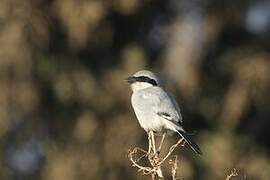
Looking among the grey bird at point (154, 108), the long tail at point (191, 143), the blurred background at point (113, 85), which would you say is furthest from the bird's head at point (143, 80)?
the blurred background at point (113, 85)

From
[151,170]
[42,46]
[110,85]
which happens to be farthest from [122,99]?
[151,170]

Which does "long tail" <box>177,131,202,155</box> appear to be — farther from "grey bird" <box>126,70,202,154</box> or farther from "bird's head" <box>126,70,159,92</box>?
"bird's head" <box>126,70,159,92</box>

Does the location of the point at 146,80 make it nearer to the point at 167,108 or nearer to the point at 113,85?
the point at 167,108

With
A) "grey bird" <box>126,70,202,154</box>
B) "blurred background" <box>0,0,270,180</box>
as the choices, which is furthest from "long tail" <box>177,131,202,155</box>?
"blurred background" <box>0,0,270,180</box>

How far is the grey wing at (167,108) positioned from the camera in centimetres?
669

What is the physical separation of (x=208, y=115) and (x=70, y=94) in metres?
1.91

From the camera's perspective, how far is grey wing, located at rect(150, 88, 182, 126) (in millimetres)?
6691

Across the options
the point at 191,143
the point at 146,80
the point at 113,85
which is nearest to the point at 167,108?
the point at 146,80

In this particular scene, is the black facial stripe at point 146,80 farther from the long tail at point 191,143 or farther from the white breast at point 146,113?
the long tail at point 191,143

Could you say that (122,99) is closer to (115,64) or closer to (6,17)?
(115,64)

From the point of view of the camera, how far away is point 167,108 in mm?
6766

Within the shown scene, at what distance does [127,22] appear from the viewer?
13820 millimetres

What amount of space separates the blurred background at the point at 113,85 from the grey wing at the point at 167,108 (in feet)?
20.3

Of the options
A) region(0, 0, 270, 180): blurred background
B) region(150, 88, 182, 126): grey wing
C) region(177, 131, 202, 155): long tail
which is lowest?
region(0, 0, 270, 180): blurred background
